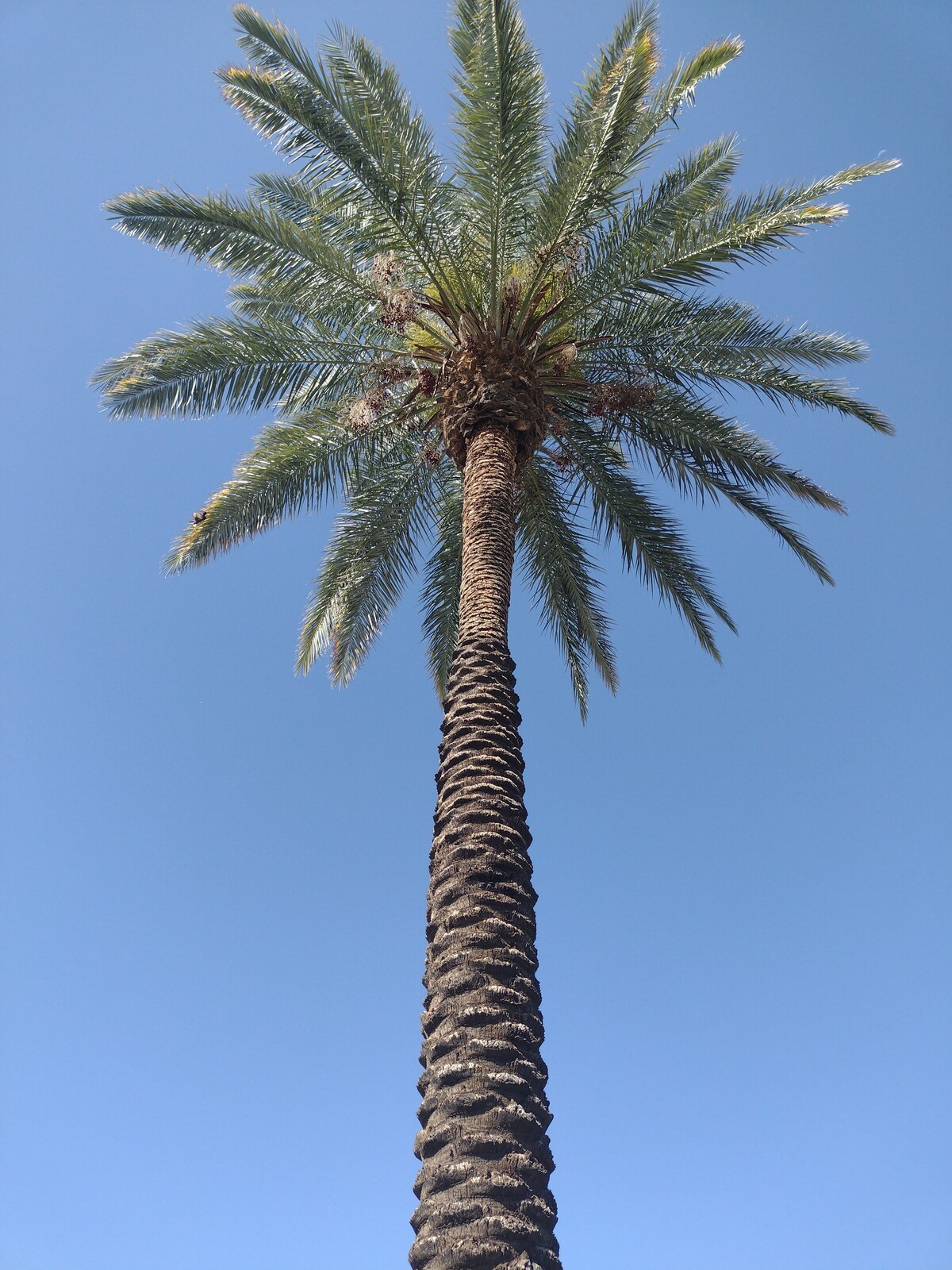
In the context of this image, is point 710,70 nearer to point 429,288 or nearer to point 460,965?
point 429,288

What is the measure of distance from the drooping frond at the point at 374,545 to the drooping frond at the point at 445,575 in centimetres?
26

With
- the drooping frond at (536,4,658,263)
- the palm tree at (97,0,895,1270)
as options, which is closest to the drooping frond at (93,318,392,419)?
the palm tree at (97,0,895,1270)

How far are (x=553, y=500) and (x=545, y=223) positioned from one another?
2.97 m

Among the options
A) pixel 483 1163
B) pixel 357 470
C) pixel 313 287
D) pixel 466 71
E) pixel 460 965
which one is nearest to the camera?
pixel 483 1163

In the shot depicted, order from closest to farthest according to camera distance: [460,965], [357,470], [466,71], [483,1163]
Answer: [483,1163], [460,965], [466,71], [357,470]

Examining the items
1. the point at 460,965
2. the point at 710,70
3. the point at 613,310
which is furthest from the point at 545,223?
the point at 460,965

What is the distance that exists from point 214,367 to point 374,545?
264 centimetres

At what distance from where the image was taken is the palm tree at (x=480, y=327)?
920 cm

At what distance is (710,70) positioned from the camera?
9.41 metres

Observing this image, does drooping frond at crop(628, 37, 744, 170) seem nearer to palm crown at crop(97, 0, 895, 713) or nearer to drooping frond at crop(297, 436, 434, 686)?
palm crown at crop(97, 0, 895, 713)

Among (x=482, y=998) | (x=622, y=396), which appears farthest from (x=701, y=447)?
(x=482, y=998)

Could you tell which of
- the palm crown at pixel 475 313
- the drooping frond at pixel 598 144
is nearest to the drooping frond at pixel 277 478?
the palm crown at pixel 475 313

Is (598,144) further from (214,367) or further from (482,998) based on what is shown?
(482,998)

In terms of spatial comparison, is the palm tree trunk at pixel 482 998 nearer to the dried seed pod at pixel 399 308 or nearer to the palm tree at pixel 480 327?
the palm tree at pixel 480 327
